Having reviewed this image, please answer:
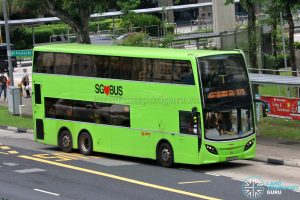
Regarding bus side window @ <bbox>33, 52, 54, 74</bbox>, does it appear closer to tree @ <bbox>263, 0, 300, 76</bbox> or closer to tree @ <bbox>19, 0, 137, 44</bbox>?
tree @ <bbox>19, 0, 137, 44</bbox>

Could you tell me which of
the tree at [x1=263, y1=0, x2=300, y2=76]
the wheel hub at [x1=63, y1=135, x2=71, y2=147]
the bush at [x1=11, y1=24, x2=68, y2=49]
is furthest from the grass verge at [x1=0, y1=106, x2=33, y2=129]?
the bush at [x1=11, y1=24, x2=68, y2=49]

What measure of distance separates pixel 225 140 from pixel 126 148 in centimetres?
389

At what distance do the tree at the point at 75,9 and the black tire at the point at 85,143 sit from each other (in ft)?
29.7

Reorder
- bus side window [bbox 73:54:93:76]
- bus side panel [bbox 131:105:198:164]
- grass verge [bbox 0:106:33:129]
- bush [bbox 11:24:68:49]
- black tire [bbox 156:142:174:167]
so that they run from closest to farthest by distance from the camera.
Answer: bus side panel [bbox 131:105:198:164], black tire [bbox 156:142:174:167], bus side window [bbox 73:54:93:76], grass verge [bbox 0:106:33:129], bush [bbox 11:24:68:49]

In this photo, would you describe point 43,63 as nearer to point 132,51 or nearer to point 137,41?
point 132,51

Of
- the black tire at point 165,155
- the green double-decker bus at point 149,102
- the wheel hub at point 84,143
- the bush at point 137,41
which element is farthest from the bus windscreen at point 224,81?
the bush at point 137,41

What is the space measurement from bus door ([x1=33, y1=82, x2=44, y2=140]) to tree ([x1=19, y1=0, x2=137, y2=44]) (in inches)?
272

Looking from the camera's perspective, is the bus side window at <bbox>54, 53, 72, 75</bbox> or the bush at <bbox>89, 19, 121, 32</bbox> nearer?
the bus side window at <bbox>54, 53, 72, 75</bbox>

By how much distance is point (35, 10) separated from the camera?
3519 centimetres

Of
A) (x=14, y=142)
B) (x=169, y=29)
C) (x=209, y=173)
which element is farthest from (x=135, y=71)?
(x=169, y=29)

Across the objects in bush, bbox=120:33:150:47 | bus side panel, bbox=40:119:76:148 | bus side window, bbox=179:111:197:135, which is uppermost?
bush, bbox=120:33:150:47

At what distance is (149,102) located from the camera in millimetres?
23375

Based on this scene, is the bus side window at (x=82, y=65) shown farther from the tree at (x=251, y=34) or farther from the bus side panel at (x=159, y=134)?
the tree at (x=251, y=34)

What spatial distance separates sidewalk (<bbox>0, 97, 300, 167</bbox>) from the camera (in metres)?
23.4
